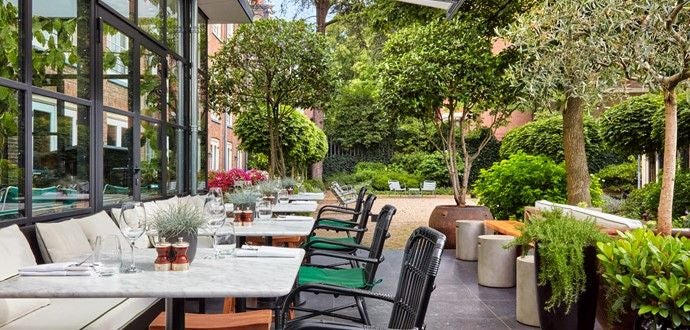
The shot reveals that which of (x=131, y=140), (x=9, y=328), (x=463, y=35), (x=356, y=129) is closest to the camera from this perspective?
(x=9, y=328)

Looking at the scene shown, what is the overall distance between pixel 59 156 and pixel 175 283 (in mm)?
2683

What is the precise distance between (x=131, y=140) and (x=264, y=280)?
447cm

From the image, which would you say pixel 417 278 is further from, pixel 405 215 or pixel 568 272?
pixel 405 215

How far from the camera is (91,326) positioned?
10.2 feet

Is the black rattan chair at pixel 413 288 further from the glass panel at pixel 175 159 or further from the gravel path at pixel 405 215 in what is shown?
the gravel path at pixel 405 215

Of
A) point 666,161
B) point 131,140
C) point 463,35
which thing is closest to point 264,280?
point 666,161

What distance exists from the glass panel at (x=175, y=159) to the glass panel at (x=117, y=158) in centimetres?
164

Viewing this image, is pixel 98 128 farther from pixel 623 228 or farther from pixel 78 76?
pixel 623 228

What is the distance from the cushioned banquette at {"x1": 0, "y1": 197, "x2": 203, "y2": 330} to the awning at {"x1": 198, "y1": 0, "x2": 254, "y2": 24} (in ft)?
19.6

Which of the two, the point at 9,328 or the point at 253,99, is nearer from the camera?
the point at 9,328

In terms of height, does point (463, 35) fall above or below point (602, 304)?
above

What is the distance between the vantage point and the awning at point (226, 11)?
32.3ft

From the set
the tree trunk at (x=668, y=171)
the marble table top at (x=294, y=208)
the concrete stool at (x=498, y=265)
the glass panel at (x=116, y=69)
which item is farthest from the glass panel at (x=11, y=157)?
the tree trunk at (x=668, y=171)

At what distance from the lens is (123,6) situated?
Result: 6.37m
